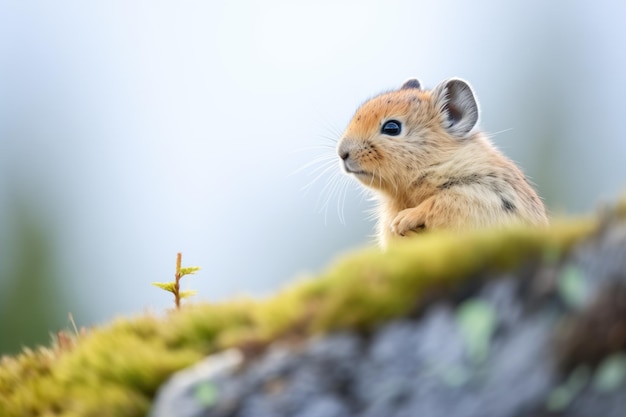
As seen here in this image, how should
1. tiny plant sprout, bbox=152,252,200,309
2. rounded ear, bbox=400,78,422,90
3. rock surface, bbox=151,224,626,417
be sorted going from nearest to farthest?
rock surface, bbox=151,224,626,417
tiny plant sprout, bbox=152,252,200,309
rounded ear, bbox=400,78,422,90

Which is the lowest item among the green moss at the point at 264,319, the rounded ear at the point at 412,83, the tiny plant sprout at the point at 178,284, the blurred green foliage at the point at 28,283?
the green moss at the point at 264,319

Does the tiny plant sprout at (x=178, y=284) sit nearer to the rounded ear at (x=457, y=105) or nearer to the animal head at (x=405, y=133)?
the animal head at (x=405, y=133)

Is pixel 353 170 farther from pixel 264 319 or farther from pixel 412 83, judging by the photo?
pixel 264 319

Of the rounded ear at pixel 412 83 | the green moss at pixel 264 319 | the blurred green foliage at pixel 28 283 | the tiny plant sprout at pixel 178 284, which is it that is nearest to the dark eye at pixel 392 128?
the rounded ear at pixel 412 83

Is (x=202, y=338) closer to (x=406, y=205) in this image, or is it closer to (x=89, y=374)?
(x=89, y=374)

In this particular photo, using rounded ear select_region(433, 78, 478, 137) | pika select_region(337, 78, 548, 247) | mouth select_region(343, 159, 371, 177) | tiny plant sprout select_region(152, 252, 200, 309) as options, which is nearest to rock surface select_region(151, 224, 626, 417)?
tiny plant sprout select_region(152, 252, 200, 309)

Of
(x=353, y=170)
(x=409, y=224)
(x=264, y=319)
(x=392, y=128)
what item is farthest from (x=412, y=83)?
(x=264, y=319)

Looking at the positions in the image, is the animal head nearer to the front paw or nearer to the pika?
the pika
